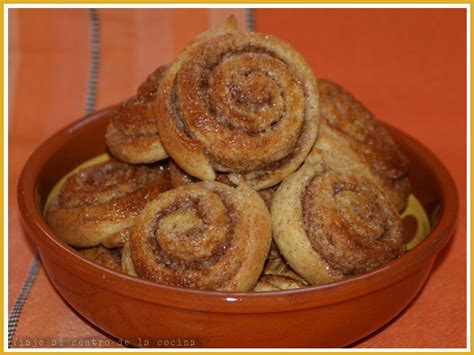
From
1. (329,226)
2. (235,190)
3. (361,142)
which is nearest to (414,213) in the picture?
(361,142)

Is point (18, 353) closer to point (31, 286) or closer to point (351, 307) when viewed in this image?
point (31, 286)

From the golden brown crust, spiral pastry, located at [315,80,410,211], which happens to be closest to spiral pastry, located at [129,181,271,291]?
the golden brown crust

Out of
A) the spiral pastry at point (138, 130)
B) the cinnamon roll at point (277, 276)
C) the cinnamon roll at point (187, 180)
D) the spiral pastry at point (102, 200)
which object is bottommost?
the cinnamon roll at point (277, 276)

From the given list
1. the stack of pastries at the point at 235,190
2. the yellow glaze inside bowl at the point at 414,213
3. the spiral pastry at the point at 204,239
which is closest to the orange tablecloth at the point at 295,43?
the yellow glaze inside bowl at the point at 414,213

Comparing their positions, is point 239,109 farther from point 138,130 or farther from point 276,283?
point 276,283

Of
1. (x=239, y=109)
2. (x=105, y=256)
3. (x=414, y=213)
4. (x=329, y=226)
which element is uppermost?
(x=239, y=109)

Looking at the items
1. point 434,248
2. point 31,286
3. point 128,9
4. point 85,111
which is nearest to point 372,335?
point 434,248

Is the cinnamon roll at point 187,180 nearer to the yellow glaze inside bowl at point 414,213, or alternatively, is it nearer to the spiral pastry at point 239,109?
the spiral pastry at point 239,109
